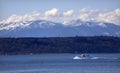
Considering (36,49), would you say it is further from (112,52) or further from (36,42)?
(112,52)

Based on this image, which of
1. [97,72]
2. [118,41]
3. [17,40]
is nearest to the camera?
[97,72]

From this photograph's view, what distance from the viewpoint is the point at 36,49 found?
7631 cm

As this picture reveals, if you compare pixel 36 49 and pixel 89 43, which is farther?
pixel 36 49

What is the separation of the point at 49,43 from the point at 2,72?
35.8 m

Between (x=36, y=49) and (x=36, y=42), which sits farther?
(x=36, y=49)

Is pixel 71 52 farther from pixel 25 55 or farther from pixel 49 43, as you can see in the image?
pixel 49 43

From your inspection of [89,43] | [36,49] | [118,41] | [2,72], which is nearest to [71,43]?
[89,43]

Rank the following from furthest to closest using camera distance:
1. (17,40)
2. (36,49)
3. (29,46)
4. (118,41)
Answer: (36,49) < (29,46) < (17,40) < (118,41)

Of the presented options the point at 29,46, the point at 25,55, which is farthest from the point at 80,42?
the point at 25,55

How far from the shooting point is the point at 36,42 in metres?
70.9

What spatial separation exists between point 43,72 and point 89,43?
37.6 m

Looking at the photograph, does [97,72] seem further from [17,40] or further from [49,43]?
[49,43]

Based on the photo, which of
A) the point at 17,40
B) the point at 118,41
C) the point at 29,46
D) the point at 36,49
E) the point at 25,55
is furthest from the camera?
the point at 25,55

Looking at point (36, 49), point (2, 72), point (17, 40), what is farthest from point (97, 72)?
point (36, 49)
